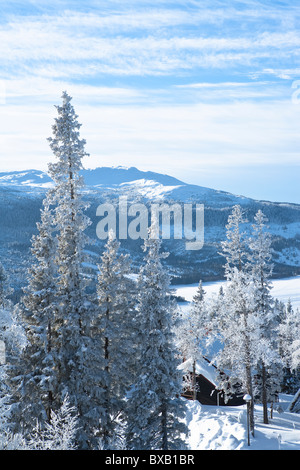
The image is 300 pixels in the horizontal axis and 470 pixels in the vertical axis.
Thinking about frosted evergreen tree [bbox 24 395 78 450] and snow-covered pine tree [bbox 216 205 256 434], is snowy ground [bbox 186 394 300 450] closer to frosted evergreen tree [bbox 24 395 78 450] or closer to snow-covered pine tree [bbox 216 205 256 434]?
snow-covered pine tree [bbox 216 205 256 434]

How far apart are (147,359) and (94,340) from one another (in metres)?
3.11

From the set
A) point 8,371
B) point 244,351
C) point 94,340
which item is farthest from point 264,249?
point 8,371

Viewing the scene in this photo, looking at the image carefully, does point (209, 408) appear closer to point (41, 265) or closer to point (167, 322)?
point (167, 322)

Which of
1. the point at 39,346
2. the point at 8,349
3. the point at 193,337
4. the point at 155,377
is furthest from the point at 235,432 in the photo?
the point at 8,349

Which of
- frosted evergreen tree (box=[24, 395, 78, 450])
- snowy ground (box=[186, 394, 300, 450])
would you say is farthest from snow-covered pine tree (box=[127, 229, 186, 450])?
snowy ground (box=[186, 394, 300, 450])

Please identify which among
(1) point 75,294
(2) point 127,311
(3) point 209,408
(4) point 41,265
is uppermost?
(4) point 41,265

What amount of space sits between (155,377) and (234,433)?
36.1ft

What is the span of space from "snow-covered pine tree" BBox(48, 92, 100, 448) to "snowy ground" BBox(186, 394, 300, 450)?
11383 mm

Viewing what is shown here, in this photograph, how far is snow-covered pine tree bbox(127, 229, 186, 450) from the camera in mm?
22062

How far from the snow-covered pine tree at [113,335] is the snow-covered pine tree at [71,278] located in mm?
1099

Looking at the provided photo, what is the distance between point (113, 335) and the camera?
23.0m

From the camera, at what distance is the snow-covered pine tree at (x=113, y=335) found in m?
22.3

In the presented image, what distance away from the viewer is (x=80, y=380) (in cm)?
2050
